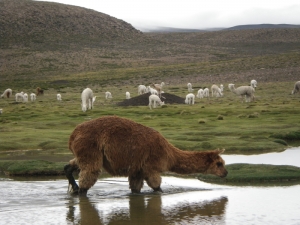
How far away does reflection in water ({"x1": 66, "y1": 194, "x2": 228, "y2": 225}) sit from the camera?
8797 millimetres

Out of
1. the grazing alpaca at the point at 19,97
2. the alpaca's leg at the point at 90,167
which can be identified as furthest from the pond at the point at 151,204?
the grazing alpaca at the point at 19,97

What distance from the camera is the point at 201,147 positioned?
16.8 meters

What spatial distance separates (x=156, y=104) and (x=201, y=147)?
18.5 meters

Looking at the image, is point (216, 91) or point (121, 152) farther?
point (216, 91)

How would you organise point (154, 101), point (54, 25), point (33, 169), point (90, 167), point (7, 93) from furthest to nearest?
1. point (54, 25)
2. point (7, 93)
3. point (154, 101)
4. point (33, 169)
5. point (90, 167)

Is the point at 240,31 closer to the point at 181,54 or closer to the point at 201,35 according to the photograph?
the point at 201,35

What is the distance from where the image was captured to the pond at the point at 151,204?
29.1 ft

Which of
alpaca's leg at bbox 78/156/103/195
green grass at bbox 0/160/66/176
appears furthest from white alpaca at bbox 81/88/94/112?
alpaca's leg at bbox 78/156/103/195

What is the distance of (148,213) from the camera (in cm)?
937

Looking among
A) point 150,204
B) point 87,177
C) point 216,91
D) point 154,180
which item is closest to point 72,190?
point 87,177

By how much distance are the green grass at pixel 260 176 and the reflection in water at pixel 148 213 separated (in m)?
1.77

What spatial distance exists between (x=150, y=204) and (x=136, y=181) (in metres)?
0.90

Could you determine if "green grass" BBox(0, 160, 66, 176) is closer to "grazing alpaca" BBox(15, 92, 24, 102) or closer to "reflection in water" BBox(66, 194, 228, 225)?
"reflection in water" BBox(66, 194, 228, 225)

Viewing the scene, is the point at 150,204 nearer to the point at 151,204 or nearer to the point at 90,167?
the point at 151,204
